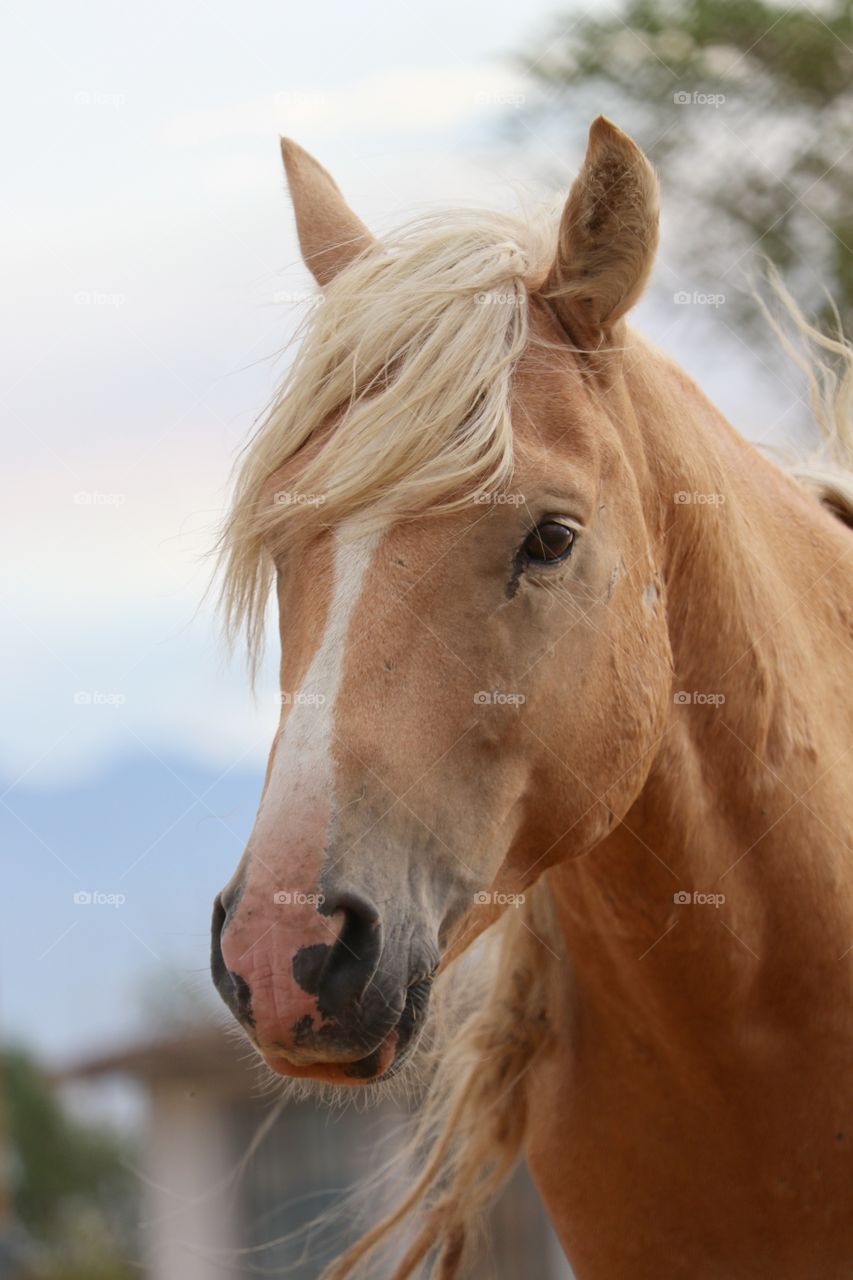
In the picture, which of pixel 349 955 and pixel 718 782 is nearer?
pixel 349 955

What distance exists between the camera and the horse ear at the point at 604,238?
2307 millimetres

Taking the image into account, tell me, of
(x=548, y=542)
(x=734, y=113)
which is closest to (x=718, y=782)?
(x=548, y=542)

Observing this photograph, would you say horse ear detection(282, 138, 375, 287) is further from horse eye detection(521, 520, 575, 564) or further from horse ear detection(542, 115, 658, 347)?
horse eye detection(521, 520, 575, 564)

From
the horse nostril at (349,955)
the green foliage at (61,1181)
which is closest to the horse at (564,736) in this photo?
the horse nostril at (349,955)

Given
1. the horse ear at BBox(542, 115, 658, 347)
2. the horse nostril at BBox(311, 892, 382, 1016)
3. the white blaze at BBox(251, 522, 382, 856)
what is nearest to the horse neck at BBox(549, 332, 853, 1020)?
the horse ear at BBox(542, 115, 658, 347)

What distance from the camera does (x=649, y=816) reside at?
2545 millimetres

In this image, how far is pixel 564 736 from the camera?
7.44 feet

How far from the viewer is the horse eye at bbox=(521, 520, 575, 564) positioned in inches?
86.6

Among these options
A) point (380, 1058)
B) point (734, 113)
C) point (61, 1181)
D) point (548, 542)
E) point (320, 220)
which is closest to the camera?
point (380, 1058)

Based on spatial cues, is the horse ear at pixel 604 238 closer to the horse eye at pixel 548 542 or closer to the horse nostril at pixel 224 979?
the horse eye at pixel 548 542

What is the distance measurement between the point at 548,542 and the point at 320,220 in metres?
1.12

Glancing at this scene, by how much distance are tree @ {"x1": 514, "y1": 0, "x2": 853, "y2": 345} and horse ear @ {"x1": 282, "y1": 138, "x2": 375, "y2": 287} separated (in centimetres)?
443

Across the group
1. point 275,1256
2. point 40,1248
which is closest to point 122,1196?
point 40,1248

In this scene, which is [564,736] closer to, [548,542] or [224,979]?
[548,542]
